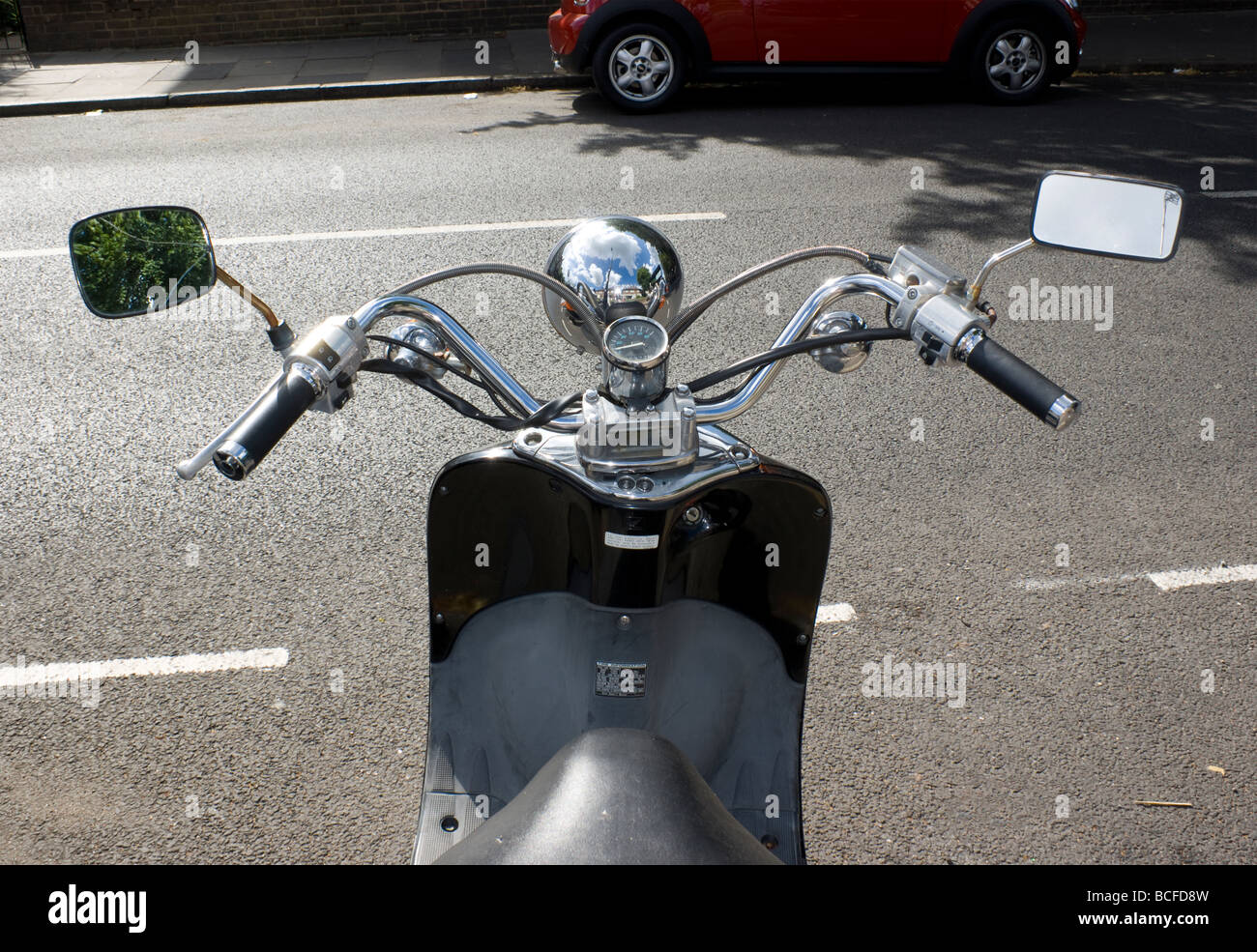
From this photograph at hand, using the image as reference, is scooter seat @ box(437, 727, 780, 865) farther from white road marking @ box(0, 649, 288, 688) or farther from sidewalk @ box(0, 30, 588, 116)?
sidewalk @ box(0, 30, 588, 116)

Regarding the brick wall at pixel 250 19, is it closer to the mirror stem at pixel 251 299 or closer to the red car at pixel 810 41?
the red car at pixel 810 41

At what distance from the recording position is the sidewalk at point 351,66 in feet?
37.0

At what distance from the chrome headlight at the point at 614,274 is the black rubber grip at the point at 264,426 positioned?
0.53 meters

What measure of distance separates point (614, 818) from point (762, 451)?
330 centimetres

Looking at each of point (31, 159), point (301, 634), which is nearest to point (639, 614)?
point (301, 634)

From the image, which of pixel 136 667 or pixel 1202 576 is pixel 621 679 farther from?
pixel 1202 576

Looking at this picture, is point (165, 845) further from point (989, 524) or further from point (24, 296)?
point (24, 296)

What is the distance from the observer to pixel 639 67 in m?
10.0

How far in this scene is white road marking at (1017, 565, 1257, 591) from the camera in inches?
146

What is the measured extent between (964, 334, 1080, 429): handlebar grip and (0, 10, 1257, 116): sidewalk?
10.7 metres

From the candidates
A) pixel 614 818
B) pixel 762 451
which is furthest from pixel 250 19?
pixel 614 818

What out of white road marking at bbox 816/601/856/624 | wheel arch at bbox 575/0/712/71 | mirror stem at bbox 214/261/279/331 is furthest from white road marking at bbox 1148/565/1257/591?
wheel arch at bbox 575/0/712/71

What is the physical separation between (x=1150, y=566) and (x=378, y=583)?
2.74 meters

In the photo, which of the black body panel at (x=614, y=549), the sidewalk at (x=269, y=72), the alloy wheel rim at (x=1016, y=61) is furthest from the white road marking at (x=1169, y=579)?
the sidewalk at (x=269, y=72)
